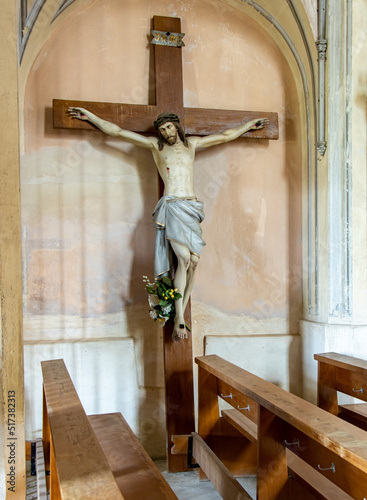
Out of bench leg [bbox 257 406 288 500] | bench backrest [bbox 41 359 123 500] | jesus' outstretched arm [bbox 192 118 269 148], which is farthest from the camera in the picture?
jesus' outstretched arm [bbox 192 118 269 148]

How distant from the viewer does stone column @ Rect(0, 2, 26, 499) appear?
1.60 metres

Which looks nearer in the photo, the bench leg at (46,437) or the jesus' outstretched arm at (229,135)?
the bench leg at (46,437)

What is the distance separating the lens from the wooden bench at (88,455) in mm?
1390

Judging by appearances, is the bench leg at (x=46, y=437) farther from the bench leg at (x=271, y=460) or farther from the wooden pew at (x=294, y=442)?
the bench leg at (x=271, y=460)

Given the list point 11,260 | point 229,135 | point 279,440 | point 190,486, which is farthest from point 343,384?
point 11,260

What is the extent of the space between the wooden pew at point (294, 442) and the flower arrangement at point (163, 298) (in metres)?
0.60

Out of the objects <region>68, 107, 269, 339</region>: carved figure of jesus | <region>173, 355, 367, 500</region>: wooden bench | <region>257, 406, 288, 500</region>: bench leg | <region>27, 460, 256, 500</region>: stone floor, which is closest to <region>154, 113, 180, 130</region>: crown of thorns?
<region>68, 107, 269, 339</region>: carved figure of jesus

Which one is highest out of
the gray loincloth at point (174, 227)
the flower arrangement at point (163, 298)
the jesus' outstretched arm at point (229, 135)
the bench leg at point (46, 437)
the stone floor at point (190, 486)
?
the jesus' outstretched arm at point (229, 135)

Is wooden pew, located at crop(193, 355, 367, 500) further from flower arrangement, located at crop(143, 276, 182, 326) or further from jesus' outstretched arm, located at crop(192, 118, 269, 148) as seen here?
jesus' outstretched arm, located at crop(192, 118, 269, 148)

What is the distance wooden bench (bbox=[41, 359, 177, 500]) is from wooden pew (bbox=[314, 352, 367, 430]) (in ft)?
4.29

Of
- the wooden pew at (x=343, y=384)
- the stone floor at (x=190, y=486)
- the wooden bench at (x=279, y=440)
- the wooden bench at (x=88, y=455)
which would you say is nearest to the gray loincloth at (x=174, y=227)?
the wooden bench at (x=279, y=440)

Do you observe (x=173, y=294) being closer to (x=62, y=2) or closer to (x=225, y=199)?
(x=225, y=199)

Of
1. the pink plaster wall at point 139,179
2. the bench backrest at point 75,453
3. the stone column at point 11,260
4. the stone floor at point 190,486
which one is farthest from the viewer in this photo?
the pink plaster wall at point 139,179

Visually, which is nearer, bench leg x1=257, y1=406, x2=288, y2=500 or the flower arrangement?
bench leg x1=257, y1=406, x2=288, y2=500
